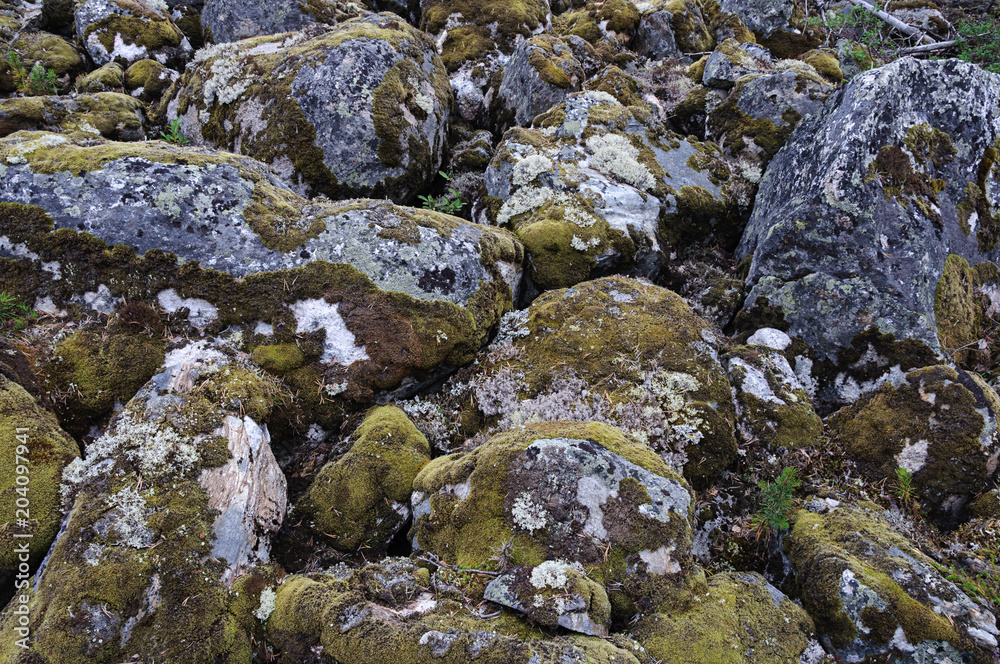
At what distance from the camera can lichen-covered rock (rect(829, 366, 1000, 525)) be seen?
570 cm

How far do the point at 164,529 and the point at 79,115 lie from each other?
8.84 m

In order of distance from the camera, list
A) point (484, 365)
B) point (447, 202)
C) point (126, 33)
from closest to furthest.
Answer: point (484, 365)
point (447, 202)
point (126, 33)

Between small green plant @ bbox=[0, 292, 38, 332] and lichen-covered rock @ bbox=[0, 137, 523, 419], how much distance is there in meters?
0.14

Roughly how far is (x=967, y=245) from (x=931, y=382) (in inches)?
131

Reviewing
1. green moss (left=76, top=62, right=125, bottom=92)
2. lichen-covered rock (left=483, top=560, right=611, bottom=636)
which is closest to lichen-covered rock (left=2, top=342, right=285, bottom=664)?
lichen-covered rock (left=483, top=560, right=611, bottom=636)

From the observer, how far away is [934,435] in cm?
593

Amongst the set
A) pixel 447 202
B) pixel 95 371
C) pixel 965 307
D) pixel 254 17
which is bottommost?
pixel 95 371

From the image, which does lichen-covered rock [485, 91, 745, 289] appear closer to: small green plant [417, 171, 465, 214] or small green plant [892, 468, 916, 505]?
small green plant [417, 171, 465, 214]

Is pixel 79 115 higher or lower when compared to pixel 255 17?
lower

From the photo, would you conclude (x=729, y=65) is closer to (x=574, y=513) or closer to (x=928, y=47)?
(x=928, y=47)

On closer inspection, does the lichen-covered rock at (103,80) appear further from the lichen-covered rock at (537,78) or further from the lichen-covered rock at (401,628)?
the lichen-covered rock at (401,628)

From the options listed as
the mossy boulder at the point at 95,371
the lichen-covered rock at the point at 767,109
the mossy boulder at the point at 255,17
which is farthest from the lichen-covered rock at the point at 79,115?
the lichen-covered rock at the point at 767,109

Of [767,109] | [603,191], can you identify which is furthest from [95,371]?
[767,109]

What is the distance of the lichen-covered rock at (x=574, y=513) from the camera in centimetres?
448
